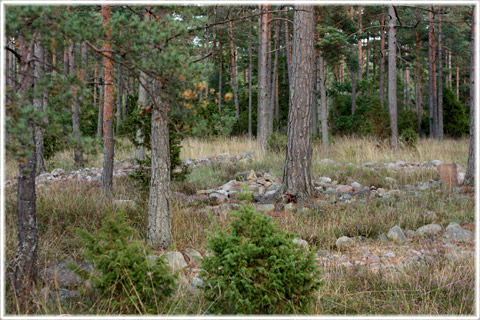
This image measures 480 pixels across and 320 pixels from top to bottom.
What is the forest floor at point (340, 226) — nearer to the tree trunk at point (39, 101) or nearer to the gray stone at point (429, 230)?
the gray stone at point (429, 230)

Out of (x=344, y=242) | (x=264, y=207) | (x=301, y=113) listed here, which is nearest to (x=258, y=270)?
(x=344, y=242)

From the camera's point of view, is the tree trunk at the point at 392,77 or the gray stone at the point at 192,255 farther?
the tree trunk at the point at 392,77

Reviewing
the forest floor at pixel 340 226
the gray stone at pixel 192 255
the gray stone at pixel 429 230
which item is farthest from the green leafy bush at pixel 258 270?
the gray stone at pixel 429 230

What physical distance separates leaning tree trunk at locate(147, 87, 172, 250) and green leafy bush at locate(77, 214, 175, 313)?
Result: 1.42 m

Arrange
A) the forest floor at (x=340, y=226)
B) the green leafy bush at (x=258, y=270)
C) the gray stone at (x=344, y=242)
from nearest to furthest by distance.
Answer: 1. the green leafy bush at (x=258, y=270)
2. the forest floor at (x=340, y=226)
3. the gray stone at (x=344, y=242)

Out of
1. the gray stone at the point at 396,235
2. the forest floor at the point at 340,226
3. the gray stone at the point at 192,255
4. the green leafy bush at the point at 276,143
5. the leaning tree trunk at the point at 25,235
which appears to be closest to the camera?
the leaning tree trunk at the point at 25,235

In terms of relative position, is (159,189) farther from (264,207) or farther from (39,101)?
(39,101)

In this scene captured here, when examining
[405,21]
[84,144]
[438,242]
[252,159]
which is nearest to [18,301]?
[84,144]

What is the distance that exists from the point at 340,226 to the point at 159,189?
2248mm

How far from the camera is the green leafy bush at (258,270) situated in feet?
9.02

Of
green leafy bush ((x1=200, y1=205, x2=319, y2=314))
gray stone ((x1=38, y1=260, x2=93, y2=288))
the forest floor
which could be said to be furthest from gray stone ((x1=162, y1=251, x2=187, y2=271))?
green leafy bush ((x1=200, y1=205, x2=319, y2=314))

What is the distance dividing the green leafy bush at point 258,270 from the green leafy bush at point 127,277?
326mm

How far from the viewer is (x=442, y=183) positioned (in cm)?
789

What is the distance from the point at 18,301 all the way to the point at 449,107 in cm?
2238
